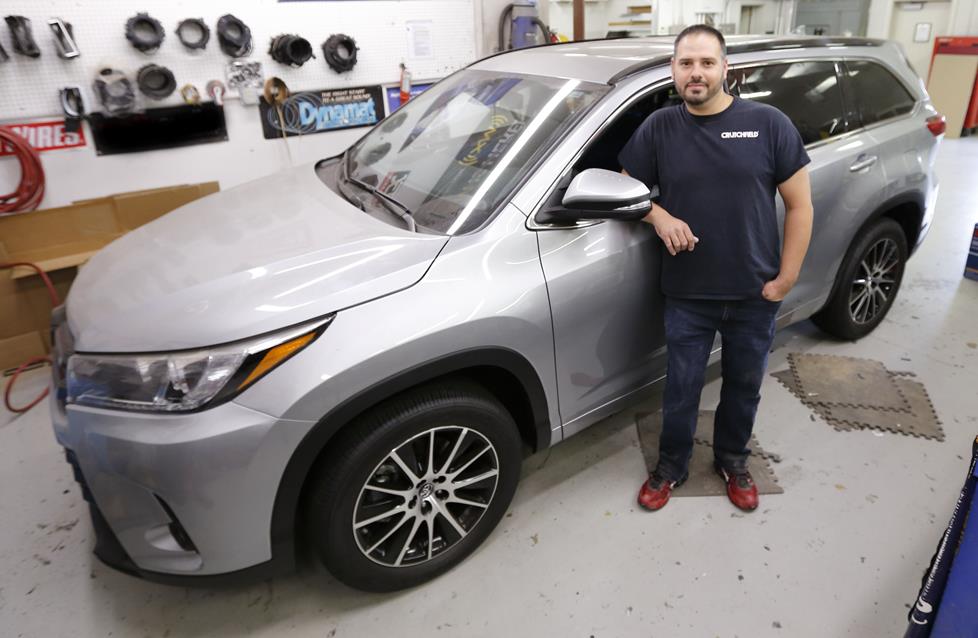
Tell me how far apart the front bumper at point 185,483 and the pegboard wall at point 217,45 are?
2761mm

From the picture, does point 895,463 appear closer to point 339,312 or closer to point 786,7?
point 339,312

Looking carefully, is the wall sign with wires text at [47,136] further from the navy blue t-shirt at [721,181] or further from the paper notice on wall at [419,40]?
the navy blue t-shirt at [721,181]

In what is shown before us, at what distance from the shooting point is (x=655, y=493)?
2166mm

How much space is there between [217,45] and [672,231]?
11.1 ft

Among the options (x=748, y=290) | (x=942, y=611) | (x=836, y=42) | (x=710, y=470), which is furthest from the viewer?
(x=836, y=42)

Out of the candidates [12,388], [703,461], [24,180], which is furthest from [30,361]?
[703,461]

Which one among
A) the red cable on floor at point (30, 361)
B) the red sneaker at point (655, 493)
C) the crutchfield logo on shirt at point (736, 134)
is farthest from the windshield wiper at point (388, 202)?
the red cable on floor at point (30, 361)

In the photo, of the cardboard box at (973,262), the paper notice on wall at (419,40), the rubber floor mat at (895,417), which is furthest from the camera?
the paper notice on wall at (419,40)

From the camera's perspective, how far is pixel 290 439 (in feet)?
4.77

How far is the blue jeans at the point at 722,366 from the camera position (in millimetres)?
1931

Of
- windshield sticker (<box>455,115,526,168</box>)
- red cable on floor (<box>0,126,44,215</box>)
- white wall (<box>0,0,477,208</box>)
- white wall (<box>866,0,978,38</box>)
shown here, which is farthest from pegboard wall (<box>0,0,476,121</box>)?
white wall (<box>866,0,978,38</box>)

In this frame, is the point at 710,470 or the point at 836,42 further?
the point at 836,42

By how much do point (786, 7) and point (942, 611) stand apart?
9.67m

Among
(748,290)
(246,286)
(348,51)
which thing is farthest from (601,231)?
(348,51)
